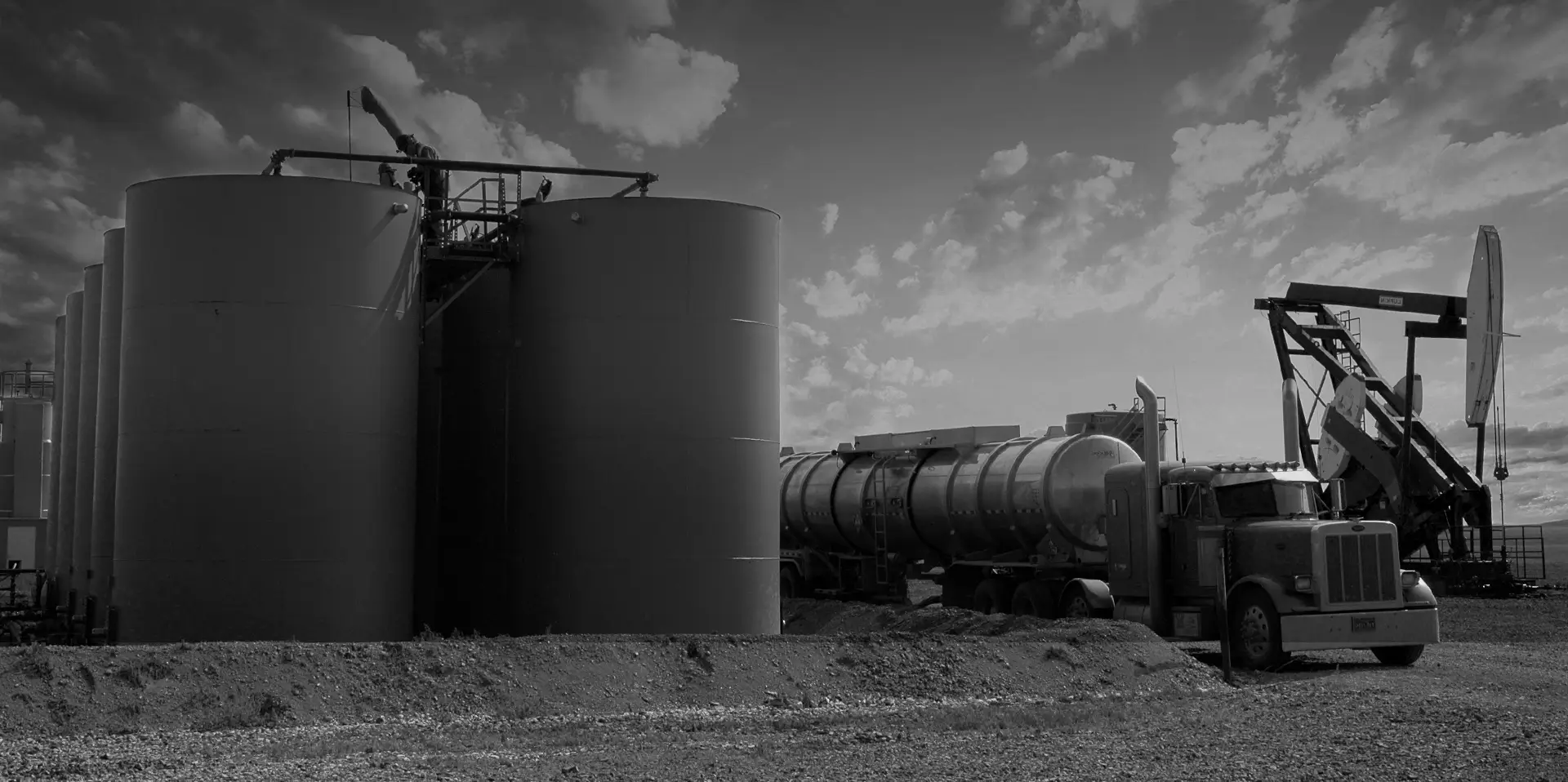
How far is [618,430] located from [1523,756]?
488 inches

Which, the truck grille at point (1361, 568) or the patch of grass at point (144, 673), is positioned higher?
the truck grille at point (1361, 568)

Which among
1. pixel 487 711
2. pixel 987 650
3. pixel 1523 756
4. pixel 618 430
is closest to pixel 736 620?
pixel 618 430

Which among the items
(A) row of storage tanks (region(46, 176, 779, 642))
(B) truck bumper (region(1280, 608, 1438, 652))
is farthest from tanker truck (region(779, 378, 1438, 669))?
(A) row of storage tanks (region(46, 176, 779, 642))

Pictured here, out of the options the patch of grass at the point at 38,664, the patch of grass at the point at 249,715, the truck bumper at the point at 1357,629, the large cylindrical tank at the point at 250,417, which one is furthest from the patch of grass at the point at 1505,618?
the patch of grass at the point at 38,664

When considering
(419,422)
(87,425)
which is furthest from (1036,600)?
(87,425)

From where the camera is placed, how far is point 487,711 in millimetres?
14680

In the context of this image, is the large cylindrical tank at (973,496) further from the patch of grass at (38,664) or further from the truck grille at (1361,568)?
the patch of grass at (38,664)

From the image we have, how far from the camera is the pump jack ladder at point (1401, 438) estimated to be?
120 ft

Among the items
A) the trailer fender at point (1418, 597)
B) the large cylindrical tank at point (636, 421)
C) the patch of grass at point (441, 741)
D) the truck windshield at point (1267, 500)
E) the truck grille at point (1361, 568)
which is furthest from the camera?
the truck windshield at point (1267, 500)

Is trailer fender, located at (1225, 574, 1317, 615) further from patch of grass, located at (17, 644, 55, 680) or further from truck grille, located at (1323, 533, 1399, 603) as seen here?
patch of grass, located at (17, 644, 55, 680)

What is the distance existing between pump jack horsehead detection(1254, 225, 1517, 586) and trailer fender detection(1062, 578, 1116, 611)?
1391cm

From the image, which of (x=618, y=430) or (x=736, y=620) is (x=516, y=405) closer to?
(x=618, y=430)

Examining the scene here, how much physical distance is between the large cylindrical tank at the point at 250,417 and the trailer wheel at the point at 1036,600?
1161cm

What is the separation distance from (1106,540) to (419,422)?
11551 millimetres
